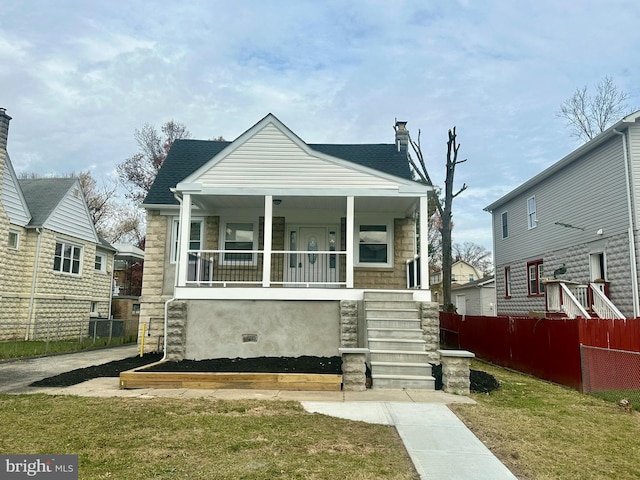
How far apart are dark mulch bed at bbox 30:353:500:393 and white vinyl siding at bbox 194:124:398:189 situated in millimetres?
4189

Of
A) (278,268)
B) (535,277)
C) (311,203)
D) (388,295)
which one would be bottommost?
(388,295)

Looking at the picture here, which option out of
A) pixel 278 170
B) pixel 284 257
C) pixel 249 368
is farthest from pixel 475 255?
pixel 249 368

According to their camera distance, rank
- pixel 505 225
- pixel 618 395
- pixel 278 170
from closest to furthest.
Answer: pixel 618 395
pixel 278 170
pixel 505 225

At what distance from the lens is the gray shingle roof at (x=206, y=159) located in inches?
533

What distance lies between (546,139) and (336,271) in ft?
56.9

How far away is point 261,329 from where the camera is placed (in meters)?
10.1

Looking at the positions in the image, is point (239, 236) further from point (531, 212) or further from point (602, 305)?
point (531, 212)

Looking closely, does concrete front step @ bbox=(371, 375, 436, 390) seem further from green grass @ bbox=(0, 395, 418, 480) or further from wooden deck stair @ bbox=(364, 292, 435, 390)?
green grass @ bbox=(0, 395, 418, 480)

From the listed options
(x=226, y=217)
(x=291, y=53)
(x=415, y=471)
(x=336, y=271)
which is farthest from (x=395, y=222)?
(x=415, y=471)

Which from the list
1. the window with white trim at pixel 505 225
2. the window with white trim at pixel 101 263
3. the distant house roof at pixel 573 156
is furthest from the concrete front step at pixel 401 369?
the window with white trim at pixel 101 263

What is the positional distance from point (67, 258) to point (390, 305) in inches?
619

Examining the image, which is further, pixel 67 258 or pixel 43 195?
pixel 67 258

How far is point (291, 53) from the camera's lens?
1319cm

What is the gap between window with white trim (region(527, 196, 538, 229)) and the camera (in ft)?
59.7
